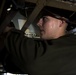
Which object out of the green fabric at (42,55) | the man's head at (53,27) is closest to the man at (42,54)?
the green fabric at (42,55)

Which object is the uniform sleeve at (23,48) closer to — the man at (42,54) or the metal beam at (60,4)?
the man at (42,54)

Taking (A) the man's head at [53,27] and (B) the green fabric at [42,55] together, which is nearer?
(B) the green fabric at [42,55]

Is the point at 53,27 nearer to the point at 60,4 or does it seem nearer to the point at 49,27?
the point at 49,27

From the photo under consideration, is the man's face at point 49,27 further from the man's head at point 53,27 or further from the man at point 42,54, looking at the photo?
the man at point 42,54

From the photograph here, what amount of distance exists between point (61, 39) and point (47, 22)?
21 centimetres

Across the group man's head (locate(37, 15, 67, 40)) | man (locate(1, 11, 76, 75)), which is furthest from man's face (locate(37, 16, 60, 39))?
man (locate(1, 11, 76, 75))

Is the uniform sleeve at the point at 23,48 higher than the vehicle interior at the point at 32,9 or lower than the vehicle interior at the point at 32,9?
lower

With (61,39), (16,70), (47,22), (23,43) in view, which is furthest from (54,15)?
(16,70)

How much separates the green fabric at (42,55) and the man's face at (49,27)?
6.9 inches

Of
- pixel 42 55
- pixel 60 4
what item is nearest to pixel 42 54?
pixel 42 55

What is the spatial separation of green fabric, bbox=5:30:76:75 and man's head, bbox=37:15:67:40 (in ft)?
0.57

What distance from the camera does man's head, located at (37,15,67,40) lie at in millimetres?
1393

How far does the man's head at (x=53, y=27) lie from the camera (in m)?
1.39

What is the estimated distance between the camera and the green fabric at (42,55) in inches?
45.6
